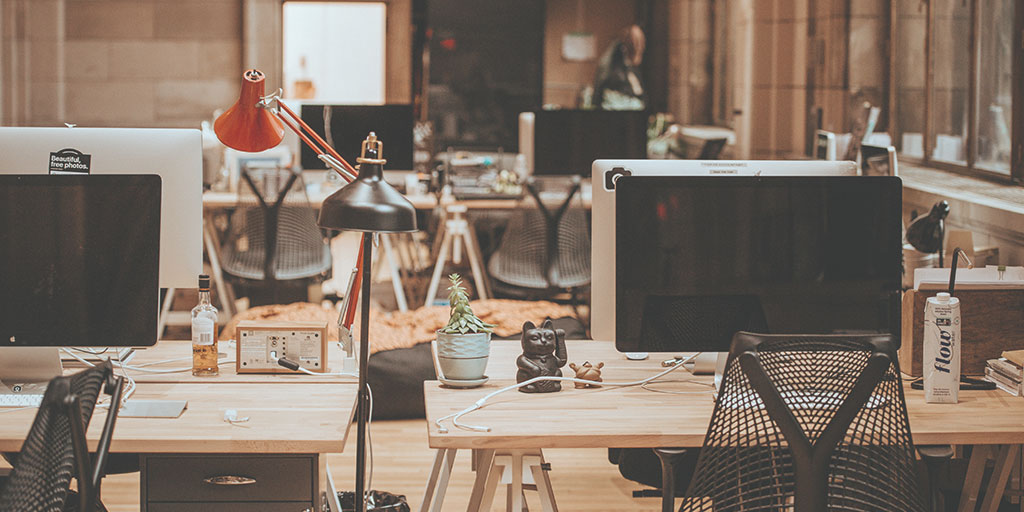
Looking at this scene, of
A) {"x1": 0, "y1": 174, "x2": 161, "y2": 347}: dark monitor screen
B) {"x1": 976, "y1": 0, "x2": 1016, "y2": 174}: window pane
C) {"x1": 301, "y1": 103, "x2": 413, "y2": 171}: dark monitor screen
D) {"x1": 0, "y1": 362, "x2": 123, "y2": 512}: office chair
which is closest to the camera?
{"x1": 0, "y1": 362, "x2": 123, "y2": 512}: office chair

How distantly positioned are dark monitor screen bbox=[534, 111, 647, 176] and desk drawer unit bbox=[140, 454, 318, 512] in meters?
4.79

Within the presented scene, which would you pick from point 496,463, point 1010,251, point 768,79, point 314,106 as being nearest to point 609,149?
point 768,79

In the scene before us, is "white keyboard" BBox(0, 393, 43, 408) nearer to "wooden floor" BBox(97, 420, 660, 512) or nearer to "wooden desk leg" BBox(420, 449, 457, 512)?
"wooden desk leg" BBox(420, 449, 457, 512)

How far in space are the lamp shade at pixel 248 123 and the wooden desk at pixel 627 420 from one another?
2.34ft

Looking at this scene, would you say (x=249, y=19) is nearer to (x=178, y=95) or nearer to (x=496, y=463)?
(x=178, y=95)

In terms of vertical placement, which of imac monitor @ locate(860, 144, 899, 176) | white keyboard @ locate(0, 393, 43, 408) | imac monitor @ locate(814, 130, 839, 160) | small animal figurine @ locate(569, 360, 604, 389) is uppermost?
imac monitor @ locate(814, 130, 839, 160)

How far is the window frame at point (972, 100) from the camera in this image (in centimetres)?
454

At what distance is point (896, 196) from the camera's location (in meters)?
2.75

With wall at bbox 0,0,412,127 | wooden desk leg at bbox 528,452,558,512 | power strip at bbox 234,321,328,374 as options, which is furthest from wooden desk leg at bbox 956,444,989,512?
wall at bbox 0,0,412,127

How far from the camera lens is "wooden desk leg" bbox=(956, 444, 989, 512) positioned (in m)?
2.62

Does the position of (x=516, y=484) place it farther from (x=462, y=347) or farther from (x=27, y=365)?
(x=27, y=365)

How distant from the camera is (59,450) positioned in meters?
1.69

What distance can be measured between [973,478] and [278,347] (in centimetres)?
171

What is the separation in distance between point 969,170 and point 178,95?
6901mm
